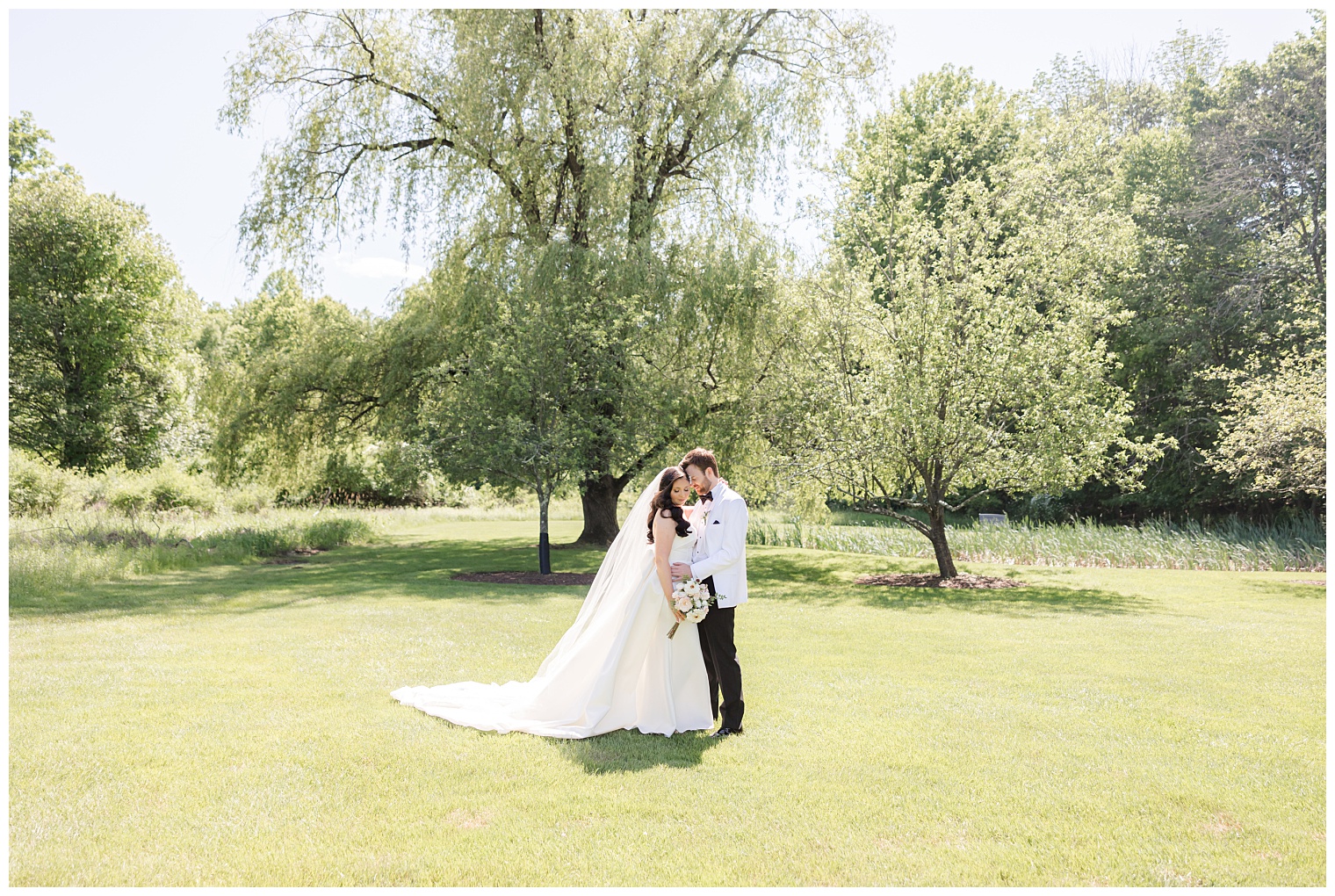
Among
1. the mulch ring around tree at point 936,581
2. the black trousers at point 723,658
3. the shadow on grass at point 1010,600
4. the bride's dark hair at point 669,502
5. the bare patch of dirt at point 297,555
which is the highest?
the bride's dark hair at point 669,502

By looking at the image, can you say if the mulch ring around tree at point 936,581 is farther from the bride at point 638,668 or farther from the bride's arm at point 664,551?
the bride's arm at point 664,551

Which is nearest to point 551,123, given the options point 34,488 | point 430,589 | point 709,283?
point 709,283

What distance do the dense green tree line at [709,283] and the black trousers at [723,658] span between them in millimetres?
9414

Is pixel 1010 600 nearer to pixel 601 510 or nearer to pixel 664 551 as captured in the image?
pixel 664 551

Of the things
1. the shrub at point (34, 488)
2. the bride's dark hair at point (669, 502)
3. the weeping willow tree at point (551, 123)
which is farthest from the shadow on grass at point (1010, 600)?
the shrub at point (34, 488)

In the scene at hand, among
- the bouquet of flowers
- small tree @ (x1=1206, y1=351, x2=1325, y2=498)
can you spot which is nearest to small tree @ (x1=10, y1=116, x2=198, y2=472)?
the bouquet of flowers

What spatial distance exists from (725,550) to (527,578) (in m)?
10.5

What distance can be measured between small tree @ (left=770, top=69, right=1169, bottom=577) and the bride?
367 inches

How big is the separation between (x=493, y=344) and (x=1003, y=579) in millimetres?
10721

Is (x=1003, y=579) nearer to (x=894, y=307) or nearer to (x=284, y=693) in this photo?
(x=894, y=307)

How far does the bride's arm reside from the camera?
6.25 metres

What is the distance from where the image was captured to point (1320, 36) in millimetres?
23312

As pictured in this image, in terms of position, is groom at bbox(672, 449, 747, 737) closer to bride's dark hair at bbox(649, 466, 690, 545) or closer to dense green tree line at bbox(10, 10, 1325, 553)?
bride's dark hair at bbox(649, 466, 690, 545)

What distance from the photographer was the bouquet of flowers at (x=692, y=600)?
6.11 metres
